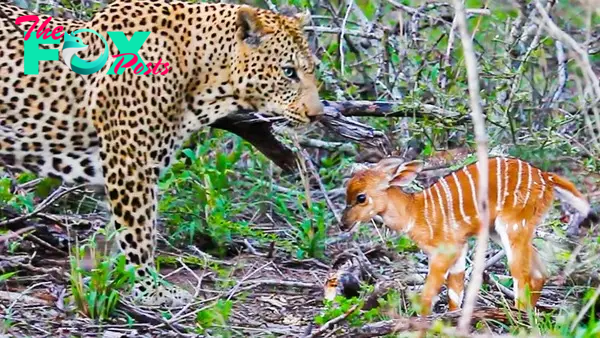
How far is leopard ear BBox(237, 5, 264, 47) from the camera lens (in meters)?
6.74

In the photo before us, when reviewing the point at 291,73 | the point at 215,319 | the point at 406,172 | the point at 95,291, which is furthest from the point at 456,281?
the point at 95,291

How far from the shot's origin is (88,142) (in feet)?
22.4

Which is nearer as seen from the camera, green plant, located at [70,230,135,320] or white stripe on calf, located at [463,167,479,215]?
green plant, located at [70,230,135,320]

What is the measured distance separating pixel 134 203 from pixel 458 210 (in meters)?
1.82

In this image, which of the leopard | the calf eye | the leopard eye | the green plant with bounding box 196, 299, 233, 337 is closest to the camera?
the green plant with bounding box 196, 299, 233, 337

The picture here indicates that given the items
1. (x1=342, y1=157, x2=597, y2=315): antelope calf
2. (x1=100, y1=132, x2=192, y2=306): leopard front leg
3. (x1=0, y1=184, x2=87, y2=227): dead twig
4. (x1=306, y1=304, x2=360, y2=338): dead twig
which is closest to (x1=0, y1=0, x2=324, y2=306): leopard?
(x1=100, y1=132, x2=192, y2=306): leopard front leg

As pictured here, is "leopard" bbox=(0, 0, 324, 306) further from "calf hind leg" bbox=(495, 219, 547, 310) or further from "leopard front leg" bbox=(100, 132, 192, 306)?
"calf hind leg" bbox=(495, 219, 547, 310)

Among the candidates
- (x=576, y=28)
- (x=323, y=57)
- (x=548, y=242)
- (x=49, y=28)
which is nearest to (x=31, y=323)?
(x=49, y=28)

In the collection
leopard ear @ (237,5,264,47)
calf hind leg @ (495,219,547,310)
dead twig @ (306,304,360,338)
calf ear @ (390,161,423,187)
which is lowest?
dead twig @ (306,304,360,338)

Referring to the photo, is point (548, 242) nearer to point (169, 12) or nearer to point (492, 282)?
point (492, 282)

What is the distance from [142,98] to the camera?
6.62 meters

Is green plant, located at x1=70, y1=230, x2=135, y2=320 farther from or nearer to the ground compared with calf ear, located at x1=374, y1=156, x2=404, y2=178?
nearer to the ground

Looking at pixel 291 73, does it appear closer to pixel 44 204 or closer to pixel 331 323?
pixel 44 204

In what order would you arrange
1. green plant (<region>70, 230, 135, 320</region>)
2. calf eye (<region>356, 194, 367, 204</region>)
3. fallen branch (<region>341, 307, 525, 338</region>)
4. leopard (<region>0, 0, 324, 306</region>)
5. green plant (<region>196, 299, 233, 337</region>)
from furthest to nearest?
leopard (<region>0, 0, 324, 306</region>) < calf eye (<region>356, 194, 367, 204</region>) < green plant (<region>70, 230, 135, 320</region>) < green plant (<region>196, 299, 233, 337</region>) < fallen branch (<region>341, 307, 525, 338</region>)
